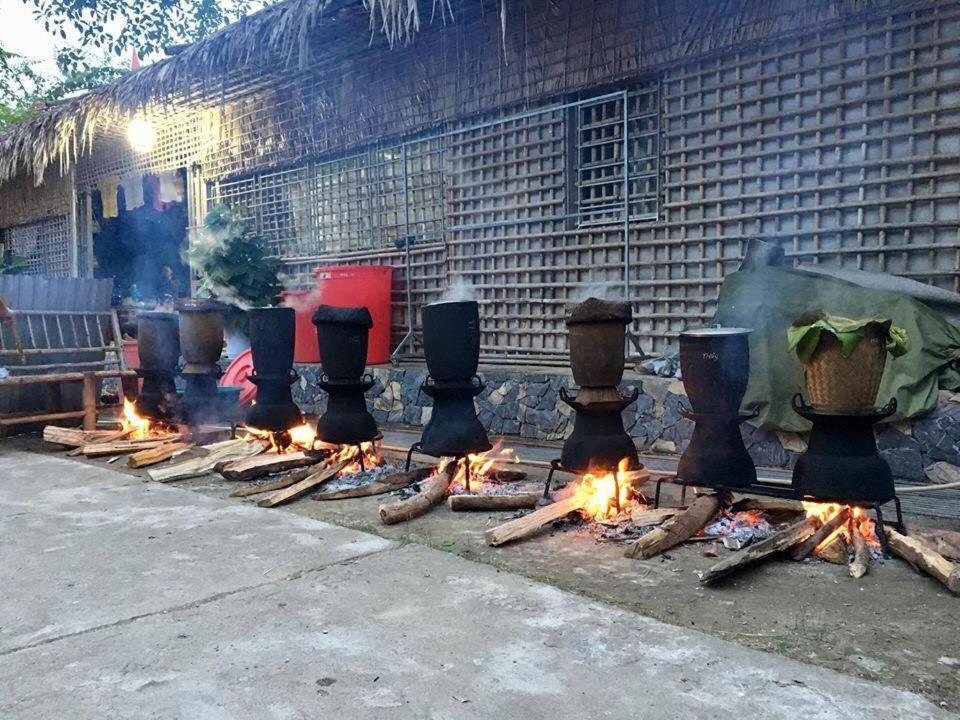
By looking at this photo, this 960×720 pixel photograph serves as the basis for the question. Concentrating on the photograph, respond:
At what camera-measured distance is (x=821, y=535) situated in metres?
3.27

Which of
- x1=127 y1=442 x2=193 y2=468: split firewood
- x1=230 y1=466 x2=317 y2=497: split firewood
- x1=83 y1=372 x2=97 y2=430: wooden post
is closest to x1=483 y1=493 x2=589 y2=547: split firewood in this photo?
x1=230 y1=466 x2=317 y2=497: split firewood

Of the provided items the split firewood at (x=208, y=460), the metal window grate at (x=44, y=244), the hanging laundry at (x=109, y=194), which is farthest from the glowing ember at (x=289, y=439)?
the metal window grate at (x=44, y=244)

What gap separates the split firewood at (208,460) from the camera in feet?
17.6

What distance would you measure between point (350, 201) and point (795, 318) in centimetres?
599

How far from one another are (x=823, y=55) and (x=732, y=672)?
4.86m

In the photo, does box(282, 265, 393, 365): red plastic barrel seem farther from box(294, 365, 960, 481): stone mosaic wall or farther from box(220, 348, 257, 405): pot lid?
box(220, 348, 257, 405): pot lid

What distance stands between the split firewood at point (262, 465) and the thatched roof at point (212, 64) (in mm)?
4192

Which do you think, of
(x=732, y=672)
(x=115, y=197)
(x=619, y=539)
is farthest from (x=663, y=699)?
(x=115, y=197)

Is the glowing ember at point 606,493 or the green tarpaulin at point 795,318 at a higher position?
the green tarpaulin at point 795,318

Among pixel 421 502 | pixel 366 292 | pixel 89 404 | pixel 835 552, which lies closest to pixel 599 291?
pixel 366 292

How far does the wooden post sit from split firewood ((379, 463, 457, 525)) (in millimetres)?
4418

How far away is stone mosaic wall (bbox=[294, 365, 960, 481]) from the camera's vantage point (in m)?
4.45

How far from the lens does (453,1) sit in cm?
738

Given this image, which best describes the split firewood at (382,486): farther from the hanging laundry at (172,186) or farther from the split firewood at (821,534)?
the hanging laundry at (172,186)
